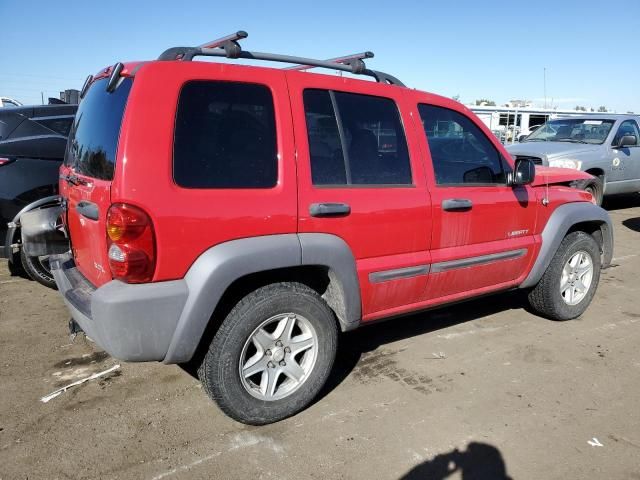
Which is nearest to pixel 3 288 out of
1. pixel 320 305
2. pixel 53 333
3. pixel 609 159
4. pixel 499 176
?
pixel 53 333

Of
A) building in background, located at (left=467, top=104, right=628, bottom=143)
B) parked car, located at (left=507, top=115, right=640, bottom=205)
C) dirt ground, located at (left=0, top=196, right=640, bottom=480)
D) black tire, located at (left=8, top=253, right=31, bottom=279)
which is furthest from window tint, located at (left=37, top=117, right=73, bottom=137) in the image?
building in background, located at (left=467, top=104, right=628, bottom=143)

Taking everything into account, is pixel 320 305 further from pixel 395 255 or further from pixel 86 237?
pixel 86 237

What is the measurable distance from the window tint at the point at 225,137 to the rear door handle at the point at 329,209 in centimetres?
26

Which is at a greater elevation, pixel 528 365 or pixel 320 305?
pixel 320 305

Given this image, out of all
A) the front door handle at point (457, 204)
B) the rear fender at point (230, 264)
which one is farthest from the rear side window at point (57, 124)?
the front door handle at point (457, 204)

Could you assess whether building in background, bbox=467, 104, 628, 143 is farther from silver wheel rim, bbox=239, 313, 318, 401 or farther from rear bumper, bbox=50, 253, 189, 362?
rear bumper, bbox=50, 253, 189, 362

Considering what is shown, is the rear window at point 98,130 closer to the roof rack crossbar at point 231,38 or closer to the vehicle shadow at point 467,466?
the roof rack crossbar at point 231,38

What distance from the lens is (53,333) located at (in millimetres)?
4145

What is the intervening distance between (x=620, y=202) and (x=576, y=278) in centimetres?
866

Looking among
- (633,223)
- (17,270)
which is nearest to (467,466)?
(17,270)

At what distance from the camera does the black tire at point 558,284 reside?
13.9 feet

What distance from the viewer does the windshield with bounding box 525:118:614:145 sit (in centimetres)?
929

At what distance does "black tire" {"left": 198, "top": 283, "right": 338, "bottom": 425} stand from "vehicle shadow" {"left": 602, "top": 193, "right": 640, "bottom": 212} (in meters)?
9.67

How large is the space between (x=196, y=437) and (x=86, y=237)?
4.03ft
